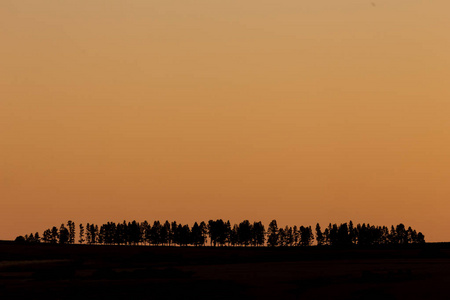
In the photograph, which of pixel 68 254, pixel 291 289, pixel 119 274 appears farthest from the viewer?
pixel 68 254

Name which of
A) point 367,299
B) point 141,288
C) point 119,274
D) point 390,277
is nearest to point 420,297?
point 367,299

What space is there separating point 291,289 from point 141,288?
501 inches

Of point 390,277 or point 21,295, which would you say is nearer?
point 21,295

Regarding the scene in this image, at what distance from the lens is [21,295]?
58.8 metres

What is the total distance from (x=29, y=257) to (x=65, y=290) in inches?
3474

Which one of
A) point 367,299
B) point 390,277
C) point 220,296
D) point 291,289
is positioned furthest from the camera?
point 390,277

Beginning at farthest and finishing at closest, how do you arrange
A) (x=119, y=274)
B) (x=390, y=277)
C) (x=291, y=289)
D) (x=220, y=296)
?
(x=119, y=274) < (x=390, y=277) < (x=291, y=289) < (x=220, y=296)

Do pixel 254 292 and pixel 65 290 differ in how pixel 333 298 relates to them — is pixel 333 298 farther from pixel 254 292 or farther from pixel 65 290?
pixel 65 290

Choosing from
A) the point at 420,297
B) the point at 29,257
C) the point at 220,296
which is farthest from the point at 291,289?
the point at 29,257

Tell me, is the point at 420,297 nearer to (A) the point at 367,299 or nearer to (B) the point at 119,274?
(A) the point at 367,299

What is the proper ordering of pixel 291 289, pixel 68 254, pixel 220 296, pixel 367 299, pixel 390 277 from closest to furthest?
1. pixel 367 299
2. pixel 220 296
3. pixel 291 289
4. pixel 390 277
5. pixel 68 254

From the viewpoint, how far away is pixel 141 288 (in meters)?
64.4

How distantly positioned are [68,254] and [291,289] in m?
107

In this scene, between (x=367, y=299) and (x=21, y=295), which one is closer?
(x=367, y=299)
